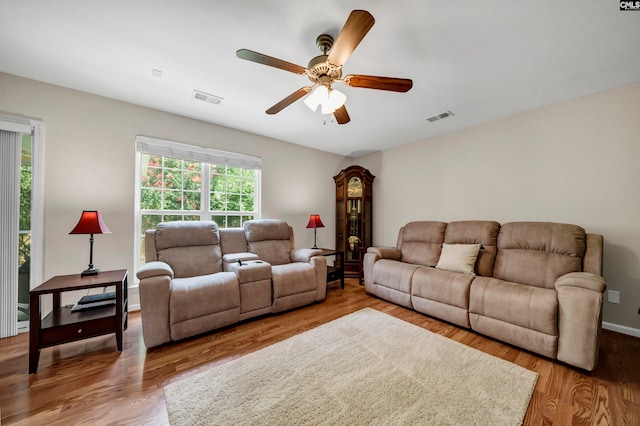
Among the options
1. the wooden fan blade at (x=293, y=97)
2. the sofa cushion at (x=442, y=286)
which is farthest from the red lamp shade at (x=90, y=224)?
the sofa cushion at (x=442, y=286)

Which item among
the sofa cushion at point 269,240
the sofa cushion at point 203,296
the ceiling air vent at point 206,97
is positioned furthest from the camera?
the sofa cushion at point 269,240

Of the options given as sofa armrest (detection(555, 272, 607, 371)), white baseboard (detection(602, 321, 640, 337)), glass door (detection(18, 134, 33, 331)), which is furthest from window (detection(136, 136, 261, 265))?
white baseboard (detection(602, 321, 640, 337))

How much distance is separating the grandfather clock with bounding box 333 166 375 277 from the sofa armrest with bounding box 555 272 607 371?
2.78 meters

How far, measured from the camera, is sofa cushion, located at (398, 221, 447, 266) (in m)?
3.29

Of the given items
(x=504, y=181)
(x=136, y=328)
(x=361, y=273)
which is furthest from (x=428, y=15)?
(x=136, y=328)

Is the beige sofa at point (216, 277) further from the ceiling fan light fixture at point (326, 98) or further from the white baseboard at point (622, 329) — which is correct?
the white baseboard at point (622, 329)

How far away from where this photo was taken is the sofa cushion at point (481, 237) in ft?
9.14

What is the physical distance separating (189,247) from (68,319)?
1.16 m

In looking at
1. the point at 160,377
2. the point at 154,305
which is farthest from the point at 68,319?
the point at 160,377

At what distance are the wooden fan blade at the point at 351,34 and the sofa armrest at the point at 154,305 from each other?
230 cm

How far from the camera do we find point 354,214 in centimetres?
455

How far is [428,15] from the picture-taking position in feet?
5.08

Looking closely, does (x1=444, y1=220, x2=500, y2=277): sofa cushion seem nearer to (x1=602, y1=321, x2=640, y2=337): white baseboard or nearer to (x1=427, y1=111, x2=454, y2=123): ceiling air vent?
(x1=602, y1=321, x2=640, y2=337): white baseboard

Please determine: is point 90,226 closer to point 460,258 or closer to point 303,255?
point 303,255
